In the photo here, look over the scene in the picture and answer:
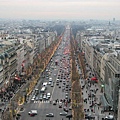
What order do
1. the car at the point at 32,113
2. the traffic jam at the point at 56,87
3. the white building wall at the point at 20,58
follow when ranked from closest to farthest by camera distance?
the car at the point at 32,113
the traffic jam at the point at 56,87
the white building wall at the point at 20,58

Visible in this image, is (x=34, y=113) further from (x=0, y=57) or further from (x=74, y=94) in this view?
(x=0, y=57)

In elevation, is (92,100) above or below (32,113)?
below

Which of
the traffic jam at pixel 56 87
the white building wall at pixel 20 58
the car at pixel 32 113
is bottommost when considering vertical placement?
the traffic jam at pixel 56 87

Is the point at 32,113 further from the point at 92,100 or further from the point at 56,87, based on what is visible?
the point at 56,87

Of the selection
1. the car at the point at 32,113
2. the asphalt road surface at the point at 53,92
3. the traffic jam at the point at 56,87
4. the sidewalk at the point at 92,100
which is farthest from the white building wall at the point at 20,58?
Result: the car at the point at 32,113

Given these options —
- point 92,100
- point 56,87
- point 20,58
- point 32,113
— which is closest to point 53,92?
point 56,87

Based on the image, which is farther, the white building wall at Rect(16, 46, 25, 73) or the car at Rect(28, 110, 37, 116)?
the white building wall at Rect(16, 46, 25, 73)

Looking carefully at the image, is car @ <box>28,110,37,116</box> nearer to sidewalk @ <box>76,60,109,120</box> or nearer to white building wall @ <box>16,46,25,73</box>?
sidewalk @ <box>76,60,109,120</box>

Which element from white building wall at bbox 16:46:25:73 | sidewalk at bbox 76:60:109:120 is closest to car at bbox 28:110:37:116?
sidewalk at bbox 76:60:109:120

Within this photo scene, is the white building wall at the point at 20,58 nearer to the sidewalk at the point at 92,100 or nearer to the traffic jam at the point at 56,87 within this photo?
the traffic jam at the point at 56,87

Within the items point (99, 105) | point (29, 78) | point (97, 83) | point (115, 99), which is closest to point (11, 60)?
point (29, 78)

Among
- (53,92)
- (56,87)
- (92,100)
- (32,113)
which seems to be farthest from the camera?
(56,87)

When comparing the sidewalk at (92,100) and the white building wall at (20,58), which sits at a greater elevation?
the white building wall at (20,58)
